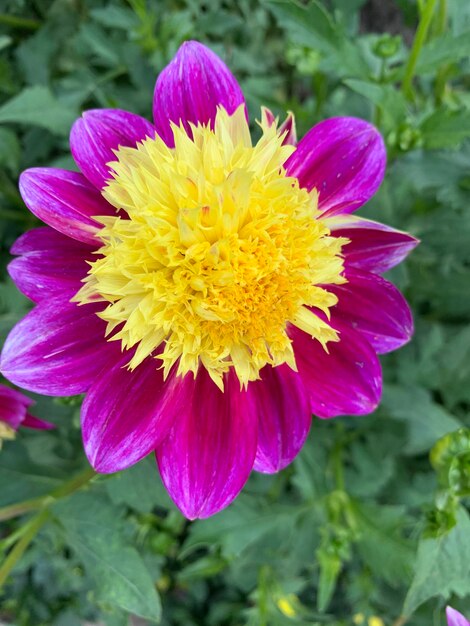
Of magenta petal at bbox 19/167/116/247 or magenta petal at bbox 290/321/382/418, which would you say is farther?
magenta petal at bbox 290/321/382/418

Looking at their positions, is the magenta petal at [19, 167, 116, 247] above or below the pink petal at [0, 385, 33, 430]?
above

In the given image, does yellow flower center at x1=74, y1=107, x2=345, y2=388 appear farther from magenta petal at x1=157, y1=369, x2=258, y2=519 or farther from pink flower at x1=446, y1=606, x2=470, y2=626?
pink flower at x1=446, y1=606, x2=470, y2=626

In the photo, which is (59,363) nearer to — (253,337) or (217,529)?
(253,337)

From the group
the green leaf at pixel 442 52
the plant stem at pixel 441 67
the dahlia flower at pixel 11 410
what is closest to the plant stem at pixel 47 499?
the dahlia flower at pixel 11 410

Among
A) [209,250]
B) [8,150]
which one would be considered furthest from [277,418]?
[8,150]

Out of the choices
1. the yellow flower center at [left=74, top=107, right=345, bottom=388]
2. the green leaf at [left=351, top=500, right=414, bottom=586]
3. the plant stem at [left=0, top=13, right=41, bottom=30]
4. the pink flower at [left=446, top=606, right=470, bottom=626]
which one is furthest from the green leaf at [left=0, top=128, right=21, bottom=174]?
the pink flower at [left=446, top=606, right=470, bottom=626]

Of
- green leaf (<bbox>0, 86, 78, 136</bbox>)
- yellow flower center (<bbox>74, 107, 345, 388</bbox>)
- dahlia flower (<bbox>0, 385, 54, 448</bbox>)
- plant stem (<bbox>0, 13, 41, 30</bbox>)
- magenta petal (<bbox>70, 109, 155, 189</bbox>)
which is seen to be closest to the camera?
yellow flower center (<bbox>74, 107, 345, 388</bbox>)

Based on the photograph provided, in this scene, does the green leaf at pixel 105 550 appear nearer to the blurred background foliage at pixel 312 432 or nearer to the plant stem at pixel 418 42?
the blurred background foliage at pixel 312 432
